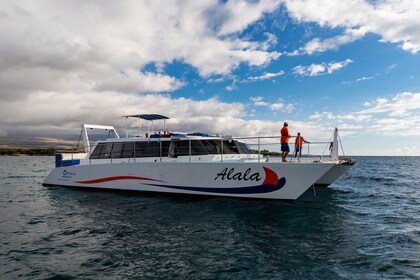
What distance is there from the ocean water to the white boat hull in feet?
1.64

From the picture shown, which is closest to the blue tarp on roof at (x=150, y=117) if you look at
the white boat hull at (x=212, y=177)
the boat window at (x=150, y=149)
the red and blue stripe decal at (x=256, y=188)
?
the boat window at (x=150, y=149)

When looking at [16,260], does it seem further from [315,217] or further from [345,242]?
[315,217]

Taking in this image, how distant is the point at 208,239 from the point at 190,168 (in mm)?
4837

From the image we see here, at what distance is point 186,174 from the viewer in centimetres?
1166

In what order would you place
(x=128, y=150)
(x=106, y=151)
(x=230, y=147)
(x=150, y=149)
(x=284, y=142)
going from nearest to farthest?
1. (x=284, y=142)
2. (x=230, y=147)
3. (x=150, y=149)
4. (x=128, y=150)
5. (x=106, y=151)

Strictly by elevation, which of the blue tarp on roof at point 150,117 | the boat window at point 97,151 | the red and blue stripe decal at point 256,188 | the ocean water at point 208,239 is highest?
the blue tarp on roof at point 150,117

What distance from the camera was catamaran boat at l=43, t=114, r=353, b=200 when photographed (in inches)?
410

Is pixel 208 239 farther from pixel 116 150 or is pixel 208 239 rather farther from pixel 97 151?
pixel 97 151

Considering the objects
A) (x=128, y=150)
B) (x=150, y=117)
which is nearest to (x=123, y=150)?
(x=128, y=150)

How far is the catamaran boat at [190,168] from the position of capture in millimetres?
10414

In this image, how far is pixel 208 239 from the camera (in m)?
6.95

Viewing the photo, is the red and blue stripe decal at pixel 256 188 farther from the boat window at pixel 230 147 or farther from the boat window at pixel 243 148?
the boat window at pixel 243 148

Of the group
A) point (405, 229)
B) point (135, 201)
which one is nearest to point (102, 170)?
point (135, 201)

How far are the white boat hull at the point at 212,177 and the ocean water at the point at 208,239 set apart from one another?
19.7 inches
